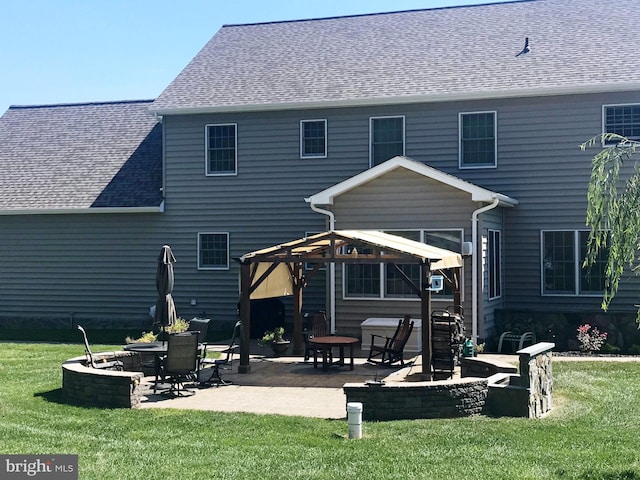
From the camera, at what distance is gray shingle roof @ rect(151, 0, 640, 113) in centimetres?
1834

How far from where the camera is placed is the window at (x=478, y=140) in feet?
60.7

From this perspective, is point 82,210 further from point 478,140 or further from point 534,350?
point 534,350

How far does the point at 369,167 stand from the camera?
19234mm

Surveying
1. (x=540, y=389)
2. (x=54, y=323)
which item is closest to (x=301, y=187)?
(x=54, y=323)

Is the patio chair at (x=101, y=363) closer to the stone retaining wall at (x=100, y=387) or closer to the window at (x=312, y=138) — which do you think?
the stone retaining wall at (x=100, y=387)

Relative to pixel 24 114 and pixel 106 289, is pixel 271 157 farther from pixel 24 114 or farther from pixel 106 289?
pixel 24 114

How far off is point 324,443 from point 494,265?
32.9 feet

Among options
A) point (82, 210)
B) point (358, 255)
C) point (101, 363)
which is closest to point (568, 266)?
point (358, 255)

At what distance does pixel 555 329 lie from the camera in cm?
1706

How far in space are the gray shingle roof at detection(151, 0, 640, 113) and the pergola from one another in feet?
18.2

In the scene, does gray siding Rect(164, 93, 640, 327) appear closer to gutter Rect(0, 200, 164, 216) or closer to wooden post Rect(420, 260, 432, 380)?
gutter Rect(0, 200, 164, 216)

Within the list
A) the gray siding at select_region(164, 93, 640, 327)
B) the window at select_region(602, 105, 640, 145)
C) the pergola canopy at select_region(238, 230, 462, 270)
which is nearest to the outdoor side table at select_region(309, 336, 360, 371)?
the pergola canopy at select_region(238, 230, 462, 270)

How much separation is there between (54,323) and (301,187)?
8200mm

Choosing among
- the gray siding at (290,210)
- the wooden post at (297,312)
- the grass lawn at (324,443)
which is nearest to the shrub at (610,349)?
the gray siding at (290,210)
